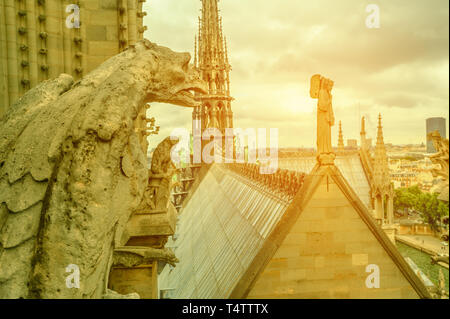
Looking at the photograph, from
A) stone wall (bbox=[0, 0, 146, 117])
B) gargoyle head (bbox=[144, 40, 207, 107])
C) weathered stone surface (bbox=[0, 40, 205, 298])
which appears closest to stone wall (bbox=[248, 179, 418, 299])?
stone wall (bbox=[0, 0, 146, 117])

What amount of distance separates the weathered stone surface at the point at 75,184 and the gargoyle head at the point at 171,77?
2 cm

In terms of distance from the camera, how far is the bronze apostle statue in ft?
22.1

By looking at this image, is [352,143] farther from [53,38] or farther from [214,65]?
[53,38]

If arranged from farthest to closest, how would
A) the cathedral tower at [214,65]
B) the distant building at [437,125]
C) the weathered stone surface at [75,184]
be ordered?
the cathedral tower at [214,65] < the distant building at [437,125] < the weathered stone surface at [75,184]

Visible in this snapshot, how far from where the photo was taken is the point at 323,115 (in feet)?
22.5

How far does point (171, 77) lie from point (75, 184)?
94cm

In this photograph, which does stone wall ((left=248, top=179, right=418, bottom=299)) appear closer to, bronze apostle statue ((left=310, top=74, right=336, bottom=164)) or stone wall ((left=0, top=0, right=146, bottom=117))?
bronze apostle statue ((left=310, top=74, right=336, bottom=164))

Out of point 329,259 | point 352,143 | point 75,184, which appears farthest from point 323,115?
point 352,143

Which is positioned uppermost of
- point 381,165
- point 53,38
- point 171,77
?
point 53,38

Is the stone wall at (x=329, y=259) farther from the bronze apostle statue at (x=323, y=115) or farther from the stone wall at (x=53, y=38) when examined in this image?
the stone wall at (x=53, y=38)

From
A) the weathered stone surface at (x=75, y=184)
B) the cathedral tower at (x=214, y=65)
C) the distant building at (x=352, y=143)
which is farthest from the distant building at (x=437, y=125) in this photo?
the distant building at (x=352, y=143)

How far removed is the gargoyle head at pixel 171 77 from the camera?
246cm
